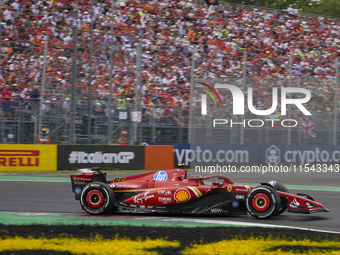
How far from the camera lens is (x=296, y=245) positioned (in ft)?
17.4

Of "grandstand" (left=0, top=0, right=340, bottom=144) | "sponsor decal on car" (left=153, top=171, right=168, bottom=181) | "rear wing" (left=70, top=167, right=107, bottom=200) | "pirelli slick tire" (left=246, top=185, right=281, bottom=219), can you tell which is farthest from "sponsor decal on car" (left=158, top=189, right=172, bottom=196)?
"grandstand" (left=0, top=0, right=340, bottom=144)

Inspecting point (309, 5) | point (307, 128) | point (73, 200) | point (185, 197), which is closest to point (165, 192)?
point (185, 197)

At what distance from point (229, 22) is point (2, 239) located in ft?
71.2

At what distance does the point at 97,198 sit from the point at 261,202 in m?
2.57

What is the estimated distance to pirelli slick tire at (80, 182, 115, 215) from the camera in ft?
23.9

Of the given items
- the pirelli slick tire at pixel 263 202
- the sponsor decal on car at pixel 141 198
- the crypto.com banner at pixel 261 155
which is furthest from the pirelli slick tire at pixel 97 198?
the crypto.com banner at pixel 261 155

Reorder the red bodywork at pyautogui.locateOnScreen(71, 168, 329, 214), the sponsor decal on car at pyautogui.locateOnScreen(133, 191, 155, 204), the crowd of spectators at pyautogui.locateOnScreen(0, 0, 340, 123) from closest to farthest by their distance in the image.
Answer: the red bodywork at pyautogui.locateOnScreen(71, 168, 329, 214)
the sponsor decal on car at pyautogui.locateOnScreen(133, 191, 155, 204)
the crowd of spectators at pyautogui.locateOnScreen(0, 0, 340, 123)

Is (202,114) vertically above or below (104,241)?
above

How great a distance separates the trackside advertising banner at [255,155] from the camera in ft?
54.7

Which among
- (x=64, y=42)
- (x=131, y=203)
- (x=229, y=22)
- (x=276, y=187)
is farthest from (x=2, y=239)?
(x=229, y=22)

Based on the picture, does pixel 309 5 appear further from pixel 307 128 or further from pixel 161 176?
pixel 161 176

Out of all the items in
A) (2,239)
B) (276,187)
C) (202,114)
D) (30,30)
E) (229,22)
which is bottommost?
(2,239)

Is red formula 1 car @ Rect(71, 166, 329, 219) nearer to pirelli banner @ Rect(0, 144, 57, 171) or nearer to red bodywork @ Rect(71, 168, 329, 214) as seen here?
red bodywork @ Rect(71, 168, 329, 214)

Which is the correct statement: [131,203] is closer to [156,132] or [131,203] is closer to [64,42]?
[156,132]
